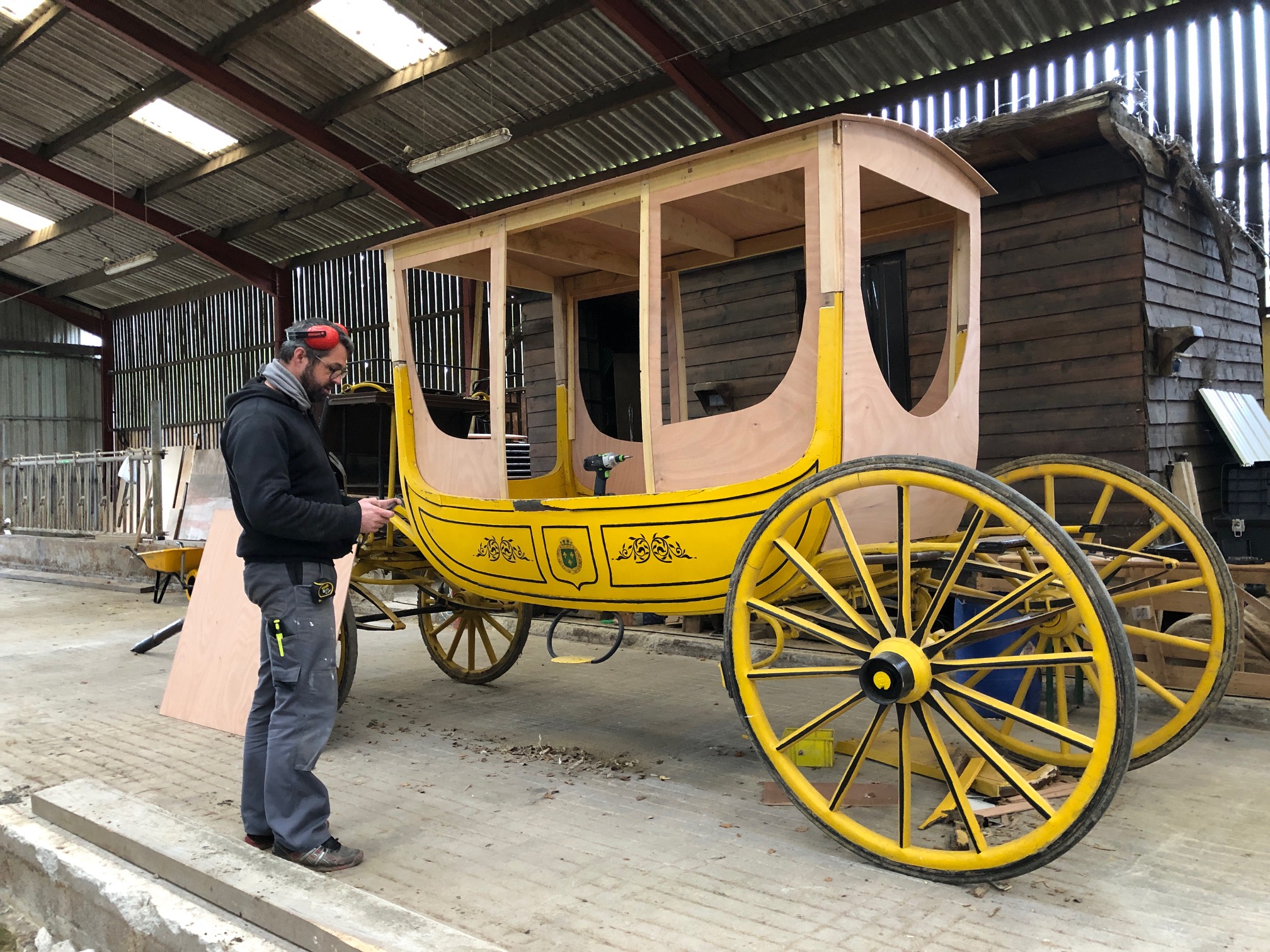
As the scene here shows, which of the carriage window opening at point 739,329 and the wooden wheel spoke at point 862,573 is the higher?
the carriage window opening at point 739,329

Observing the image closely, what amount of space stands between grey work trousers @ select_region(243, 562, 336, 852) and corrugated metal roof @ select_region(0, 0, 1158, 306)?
756cm

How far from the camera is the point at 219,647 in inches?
197

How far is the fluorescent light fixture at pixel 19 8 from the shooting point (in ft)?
37.6

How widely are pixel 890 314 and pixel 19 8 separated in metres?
11.4

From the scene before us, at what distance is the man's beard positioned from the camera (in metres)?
3.15

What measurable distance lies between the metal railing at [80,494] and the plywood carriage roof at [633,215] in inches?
368

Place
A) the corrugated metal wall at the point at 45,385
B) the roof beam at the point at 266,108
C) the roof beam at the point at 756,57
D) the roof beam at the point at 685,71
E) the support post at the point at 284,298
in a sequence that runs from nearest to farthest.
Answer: the roof beam at the point at 756,57 → the roof beam at the point at 685,71 → the roof beam at the point at 266,108 → the support post at the point at 284,298 → the corrugated metal wall at the point at 45,385

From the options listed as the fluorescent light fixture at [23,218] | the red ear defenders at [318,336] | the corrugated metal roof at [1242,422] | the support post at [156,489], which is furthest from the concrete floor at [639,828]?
the fluorescent light fixture at [23,218]

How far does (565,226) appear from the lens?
174 inches

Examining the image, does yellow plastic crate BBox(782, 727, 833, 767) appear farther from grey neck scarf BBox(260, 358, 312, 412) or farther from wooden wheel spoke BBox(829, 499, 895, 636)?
grey neck scarf BBox(260, 358, 312, 412)

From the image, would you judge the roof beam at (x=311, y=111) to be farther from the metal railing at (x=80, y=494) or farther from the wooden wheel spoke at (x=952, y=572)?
the wooden wheel spoke at (x=952, y=572)

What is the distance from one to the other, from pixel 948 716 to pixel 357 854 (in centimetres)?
188

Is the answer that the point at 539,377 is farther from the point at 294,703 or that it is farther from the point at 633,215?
the point at 294,703

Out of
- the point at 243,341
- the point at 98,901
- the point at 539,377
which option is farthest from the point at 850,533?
the point at 243,341
